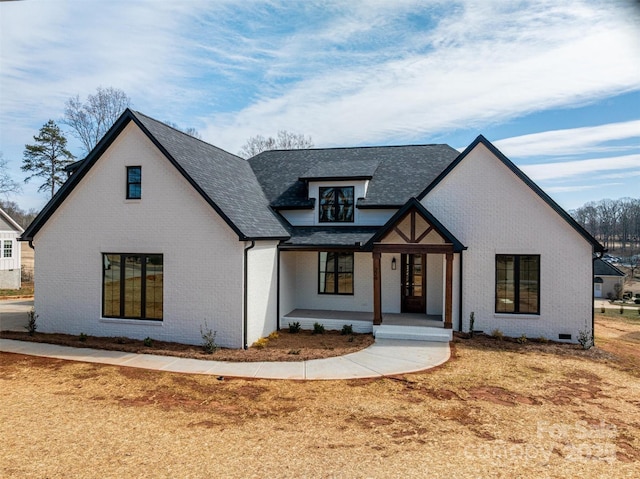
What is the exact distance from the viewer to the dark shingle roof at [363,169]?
17.0 meters

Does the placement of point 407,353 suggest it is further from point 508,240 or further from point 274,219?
point 274,219

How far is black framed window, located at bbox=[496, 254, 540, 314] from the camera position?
13.6 m

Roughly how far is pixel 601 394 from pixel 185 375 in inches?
369

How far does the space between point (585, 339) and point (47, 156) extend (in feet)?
140

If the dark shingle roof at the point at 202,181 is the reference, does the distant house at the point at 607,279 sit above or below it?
below

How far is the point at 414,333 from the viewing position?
1297 centimetres

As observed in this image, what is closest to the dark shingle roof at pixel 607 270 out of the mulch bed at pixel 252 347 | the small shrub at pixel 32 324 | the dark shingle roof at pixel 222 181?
the mulch bed at pixel 252 347

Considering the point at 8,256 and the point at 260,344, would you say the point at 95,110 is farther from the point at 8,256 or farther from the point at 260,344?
the point at 260,344

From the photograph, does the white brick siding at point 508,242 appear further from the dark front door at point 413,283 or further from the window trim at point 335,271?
the window trim at point 335,271

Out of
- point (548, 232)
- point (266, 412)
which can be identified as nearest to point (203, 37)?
point (266, 412)

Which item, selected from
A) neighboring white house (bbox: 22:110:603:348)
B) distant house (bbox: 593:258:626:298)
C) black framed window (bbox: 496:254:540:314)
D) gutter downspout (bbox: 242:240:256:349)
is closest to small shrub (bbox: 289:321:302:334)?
neighboring white house (bbox: 22:110:603:348)

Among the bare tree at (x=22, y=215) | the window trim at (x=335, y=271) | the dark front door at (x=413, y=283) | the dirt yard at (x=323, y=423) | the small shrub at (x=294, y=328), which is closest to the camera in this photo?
the dirt yard at (x=323, y=423)

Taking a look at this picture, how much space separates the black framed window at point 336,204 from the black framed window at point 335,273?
1.58 metres

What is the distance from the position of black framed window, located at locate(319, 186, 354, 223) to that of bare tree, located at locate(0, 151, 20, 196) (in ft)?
124
